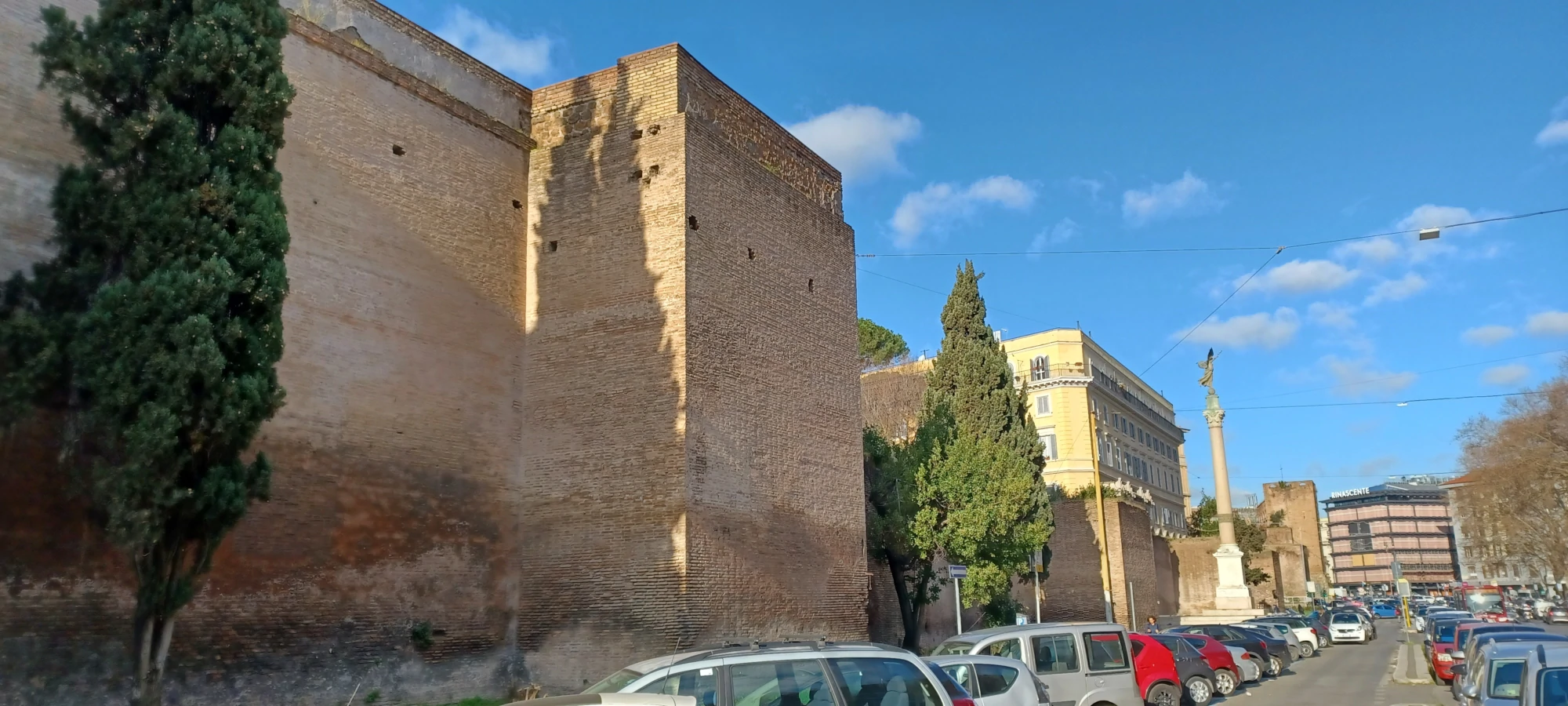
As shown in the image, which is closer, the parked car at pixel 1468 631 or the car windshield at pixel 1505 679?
the car windshield at pixel 1505 679

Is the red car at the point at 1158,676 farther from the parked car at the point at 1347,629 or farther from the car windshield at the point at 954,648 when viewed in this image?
the parked car at the point at 1347,629

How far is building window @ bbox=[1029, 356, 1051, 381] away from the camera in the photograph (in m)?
51.0

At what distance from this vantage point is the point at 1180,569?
47094 mm

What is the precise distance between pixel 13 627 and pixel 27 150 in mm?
5022

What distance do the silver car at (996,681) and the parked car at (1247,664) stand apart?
40.1 feet

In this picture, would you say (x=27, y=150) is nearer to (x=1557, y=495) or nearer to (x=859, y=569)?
(x=859, y=569)

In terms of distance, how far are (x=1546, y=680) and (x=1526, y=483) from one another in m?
49.4

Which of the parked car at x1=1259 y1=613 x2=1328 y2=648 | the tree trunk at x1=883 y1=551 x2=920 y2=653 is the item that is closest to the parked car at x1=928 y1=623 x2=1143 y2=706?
the tree trunk at x1=883 y1=551 x2=920 y2=653

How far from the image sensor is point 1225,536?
36.2 m

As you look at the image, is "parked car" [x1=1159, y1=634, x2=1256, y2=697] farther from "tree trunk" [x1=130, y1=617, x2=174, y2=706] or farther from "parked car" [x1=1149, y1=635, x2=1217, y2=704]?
"tree trunk" [x1=130, y1=617, x2=174, y2=706]

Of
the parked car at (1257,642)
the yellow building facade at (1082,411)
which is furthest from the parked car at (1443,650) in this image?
the yellow building facade at (1082,411)

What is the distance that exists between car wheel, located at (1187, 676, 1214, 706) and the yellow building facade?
27.6 m

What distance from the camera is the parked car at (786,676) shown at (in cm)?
647

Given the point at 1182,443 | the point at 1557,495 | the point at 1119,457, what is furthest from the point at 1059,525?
the point at 1182,443
